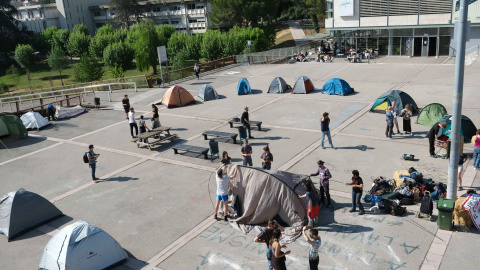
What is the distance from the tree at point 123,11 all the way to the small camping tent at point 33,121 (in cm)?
7453

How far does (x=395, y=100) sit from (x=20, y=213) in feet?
57.6

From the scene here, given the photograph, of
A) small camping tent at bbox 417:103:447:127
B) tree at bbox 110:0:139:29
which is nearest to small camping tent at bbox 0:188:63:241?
small camping tent at bbox 417:103:447:127

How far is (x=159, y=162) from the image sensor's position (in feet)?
57.5

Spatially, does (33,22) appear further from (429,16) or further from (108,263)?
(108,263)

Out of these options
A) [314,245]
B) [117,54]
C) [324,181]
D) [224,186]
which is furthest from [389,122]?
[117,54]

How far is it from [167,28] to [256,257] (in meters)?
71.4

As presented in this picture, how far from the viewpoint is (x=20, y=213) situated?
12445 mm

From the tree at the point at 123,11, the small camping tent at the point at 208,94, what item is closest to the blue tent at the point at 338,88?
the small camping tent at the point at 208,94

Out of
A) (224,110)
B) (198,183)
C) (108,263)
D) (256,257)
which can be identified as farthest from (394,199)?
(224,110)

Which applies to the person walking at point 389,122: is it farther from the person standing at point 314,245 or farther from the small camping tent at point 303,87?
the person standing at point 314,245

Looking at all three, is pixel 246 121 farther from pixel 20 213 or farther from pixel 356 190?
pixel 20 213

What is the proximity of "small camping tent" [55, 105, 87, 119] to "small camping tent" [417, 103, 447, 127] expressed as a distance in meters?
20.3

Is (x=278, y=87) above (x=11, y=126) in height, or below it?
above

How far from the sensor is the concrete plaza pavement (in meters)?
10.4
